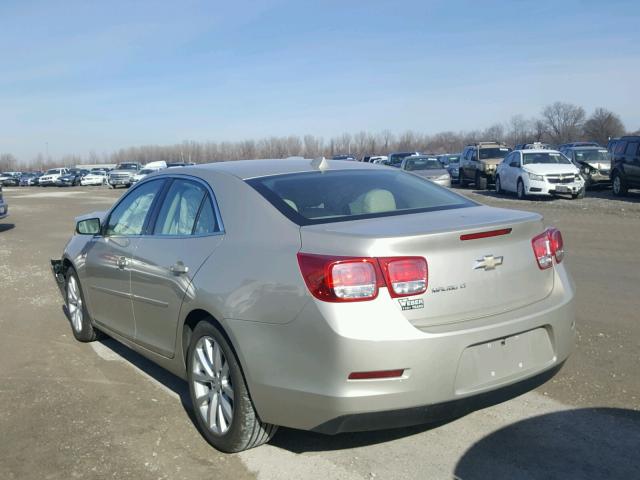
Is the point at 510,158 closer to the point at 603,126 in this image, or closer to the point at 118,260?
the point at 118,260

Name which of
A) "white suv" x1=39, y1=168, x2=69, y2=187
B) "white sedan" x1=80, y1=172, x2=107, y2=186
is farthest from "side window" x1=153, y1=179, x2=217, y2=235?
"white suv" x1=39, y1=168, x2=69, y2=187

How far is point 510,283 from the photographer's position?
3486mm

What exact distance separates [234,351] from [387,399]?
938 mm

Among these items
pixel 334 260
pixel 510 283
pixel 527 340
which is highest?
pixel 334 260

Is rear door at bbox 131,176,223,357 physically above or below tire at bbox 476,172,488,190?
above

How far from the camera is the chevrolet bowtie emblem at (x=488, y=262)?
3371 millimetres

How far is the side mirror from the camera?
18.5 ft

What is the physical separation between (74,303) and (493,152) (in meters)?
24.7

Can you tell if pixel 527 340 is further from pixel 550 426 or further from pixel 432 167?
pixel 432 167

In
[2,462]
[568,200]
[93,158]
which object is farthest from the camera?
[93,158]

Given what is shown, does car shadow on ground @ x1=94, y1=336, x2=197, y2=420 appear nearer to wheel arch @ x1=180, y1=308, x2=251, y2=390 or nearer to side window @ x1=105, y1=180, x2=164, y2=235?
wheel arch @ x1=180, y1=308, x2=251, y2=390

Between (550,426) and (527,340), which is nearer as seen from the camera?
(527,340)

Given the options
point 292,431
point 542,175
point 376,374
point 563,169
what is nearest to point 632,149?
point 563,169

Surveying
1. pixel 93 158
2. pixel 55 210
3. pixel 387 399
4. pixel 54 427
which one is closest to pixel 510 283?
pixel 387 399
